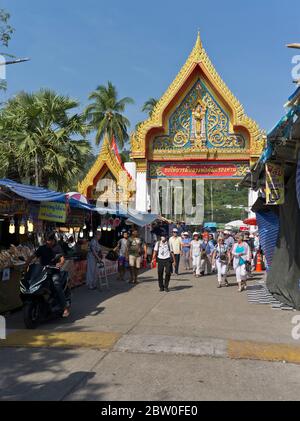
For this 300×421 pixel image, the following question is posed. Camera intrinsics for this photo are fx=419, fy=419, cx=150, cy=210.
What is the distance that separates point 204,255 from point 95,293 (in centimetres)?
499

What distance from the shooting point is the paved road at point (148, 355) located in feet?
13.8

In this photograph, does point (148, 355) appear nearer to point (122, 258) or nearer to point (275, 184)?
point (275, 184)

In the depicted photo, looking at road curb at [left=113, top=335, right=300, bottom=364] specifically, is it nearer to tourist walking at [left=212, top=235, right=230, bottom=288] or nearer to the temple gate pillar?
tourist walking at [left=212, top=235, right=230, bottom=288]

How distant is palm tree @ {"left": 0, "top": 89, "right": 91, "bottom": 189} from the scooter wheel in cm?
936

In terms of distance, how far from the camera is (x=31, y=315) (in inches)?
274

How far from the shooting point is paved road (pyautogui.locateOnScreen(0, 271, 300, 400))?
420 centimetres

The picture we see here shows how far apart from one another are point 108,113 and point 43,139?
2244 centimetres

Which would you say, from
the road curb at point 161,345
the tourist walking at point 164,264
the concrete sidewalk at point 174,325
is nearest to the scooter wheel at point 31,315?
the concrete sidewalk at point 174,325

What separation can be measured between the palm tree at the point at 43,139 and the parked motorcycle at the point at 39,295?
8.91 meters

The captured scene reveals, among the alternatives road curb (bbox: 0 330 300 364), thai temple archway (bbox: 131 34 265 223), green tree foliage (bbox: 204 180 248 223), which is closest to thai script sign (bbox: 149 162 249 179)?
thai temple archway (bbox: 131 34 265 223)

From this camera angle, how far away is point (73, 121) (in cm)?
1752
